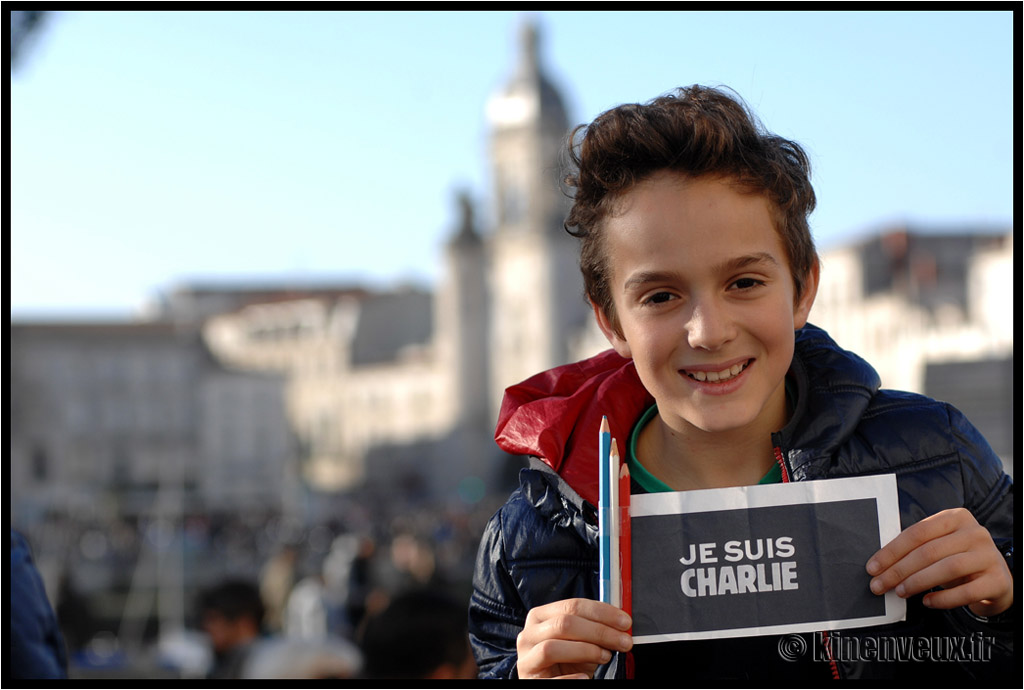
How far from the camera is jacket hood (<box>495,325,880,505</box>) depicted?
155cm

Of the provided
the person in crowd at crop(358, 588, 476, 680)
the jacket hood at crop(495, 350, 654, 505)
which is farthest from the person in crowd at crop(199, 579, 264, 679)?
the jacket hood at crop(495, 350, 654, 505)

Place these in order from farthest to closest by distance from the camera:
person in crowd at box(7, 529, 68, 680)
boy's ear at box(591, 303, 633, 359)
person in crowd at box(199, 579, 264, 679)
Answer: person in crowd at box(199, 579, 264, 679) < person in crowd at box(7, 529, 68, 680) < boy's ear at box(591, 303, 633, 359)

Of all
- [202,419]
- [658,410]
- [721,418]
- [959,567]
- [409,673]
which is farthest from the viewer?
[202,419]

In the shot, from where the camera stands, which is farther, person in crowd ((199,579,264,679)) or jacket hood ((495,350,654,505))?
person in crowd ((199,579,264,679))

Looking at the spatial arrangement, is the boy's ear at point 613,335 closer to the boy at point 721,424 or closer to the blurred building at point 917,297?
the boy at point 721,424

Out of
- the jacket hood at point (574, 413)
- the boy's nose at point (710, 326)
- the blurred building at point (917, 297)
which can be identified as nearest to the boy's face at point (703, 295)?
the boy's nose at point (710, 326)

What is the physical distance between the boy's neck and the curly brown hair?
15cm

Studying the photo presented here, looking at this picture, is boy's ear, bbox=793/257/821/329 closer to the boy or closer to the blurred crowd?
the boy

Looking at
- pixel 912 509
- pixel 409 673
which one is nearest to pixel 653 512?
pixel 912 509

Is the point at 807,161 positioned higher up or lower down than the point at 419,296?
lower down

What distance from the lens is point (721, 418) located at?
5.08 ft

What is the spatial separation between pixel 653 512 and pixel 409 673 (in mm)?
1982

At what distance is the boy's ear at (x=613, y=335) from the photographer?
1.64 metres

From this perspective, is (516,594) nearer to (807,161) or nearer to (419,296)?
(807,161)
